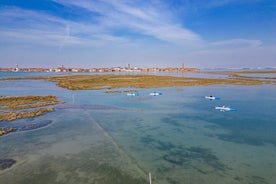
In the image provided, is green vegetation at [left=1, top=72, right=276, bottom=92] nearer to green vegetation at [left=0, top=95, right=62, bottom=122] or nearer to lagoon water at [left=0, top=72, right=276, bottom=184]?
green vegetation at [left=0, top=95, right=62, bottom=122]

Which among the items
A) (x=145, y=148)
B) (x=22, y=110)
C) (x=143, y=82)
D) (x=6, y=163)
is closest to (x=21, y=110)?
(x=22, y=110)

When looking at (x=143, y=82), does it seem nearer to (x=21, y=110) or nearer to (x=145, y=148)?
(x=21, y=110)

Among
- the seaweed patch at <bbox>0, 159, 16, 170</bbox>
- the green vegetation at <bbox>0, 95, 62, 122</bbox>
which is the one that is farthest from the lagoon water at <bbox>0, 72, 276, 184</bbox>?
the green vegetation at <bbox>0, 95, 62, 122</bbox>

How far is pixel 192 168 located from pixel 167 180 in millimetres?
1694

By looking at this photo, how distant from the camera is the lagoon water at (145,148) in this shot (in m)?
10.1

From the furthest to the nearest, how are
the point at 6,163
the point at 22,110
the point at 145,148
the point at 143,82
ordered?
1. the point at 143,82
2. the point at 22,110
3. the point at 145,148
4. the point at 6,163

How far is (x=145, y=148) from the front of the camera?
13.4 metres

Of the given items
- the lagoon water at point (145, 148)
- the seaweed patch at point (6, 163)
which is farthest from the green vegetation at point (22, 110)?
the seaweed patch at point (6, 163)

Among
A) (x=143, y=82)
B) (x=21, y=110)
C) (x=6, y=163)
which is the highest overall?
(x=143, y=82)

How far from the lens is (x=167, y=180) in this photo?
31.8 ft

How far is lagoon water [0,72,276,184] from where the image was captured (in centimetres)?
1011

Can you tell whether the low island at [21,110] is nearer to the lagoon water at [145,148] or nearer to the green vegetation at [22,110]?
the green vegetation at [22,110]

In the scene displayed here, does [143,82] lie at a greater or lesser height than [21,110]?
greater

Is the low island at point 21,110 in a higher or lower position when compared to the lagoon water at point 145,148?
higher
